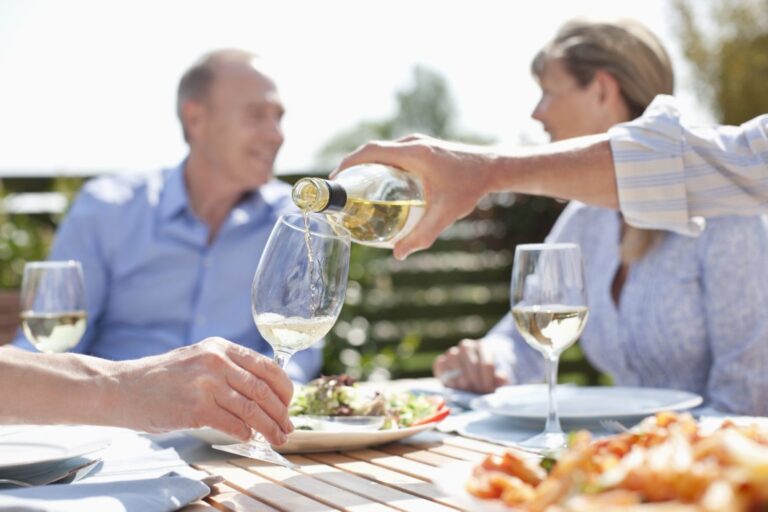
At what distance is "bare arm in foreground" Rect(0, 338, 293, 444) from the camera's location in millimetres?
1091

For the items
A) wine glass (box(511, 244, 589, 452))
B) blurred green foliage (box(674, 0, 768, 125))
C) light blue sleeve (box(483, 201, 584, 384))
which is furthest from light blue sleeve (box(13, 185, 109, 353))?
blurred green foliage (box(674, 0, 768, 125))

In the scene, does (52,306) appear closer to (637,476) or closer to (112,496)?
(112,496)

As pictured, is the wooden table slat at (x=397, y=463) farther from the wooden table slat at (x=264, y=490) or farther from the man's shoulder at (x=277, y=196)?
the man's shoulder at (x=277, y=196)

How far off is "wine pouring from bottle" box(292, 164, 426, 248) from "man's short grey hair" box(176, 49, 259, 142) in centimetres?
207

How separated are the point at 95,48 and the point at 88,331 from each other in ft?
33.7

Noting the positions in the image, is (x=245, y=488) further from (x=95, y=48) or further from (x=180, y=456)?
(x=95, y=48)

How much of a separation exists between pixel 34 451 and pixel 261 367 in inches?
15.5

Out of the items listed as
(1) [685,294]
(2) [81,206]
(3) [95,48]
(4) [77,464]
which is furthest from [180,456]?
(3) [95,48]

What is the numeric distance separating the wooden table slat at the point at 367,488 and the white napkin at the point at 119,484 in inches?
7.1

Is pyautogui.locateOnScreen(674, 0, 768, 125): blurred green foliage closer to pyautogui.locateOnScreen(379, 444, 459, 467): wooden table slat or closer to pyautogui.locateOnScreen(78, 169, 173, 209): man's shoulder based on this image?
pyautogui.locateOnScreen(78, 169, 173, 209): man's shoulder

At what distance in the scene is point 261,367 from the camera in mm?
1146

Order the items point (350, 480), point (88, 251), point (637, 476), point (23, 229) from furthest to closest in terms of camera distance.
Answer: point (23, 229)
point (88, 251)
point (350, 480)
point (637, 476)

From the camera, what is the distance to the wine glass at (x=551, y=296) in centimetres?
148

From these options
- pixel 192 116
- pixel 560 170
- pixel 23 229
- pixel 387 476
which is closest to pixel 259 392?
pixel 387 476
